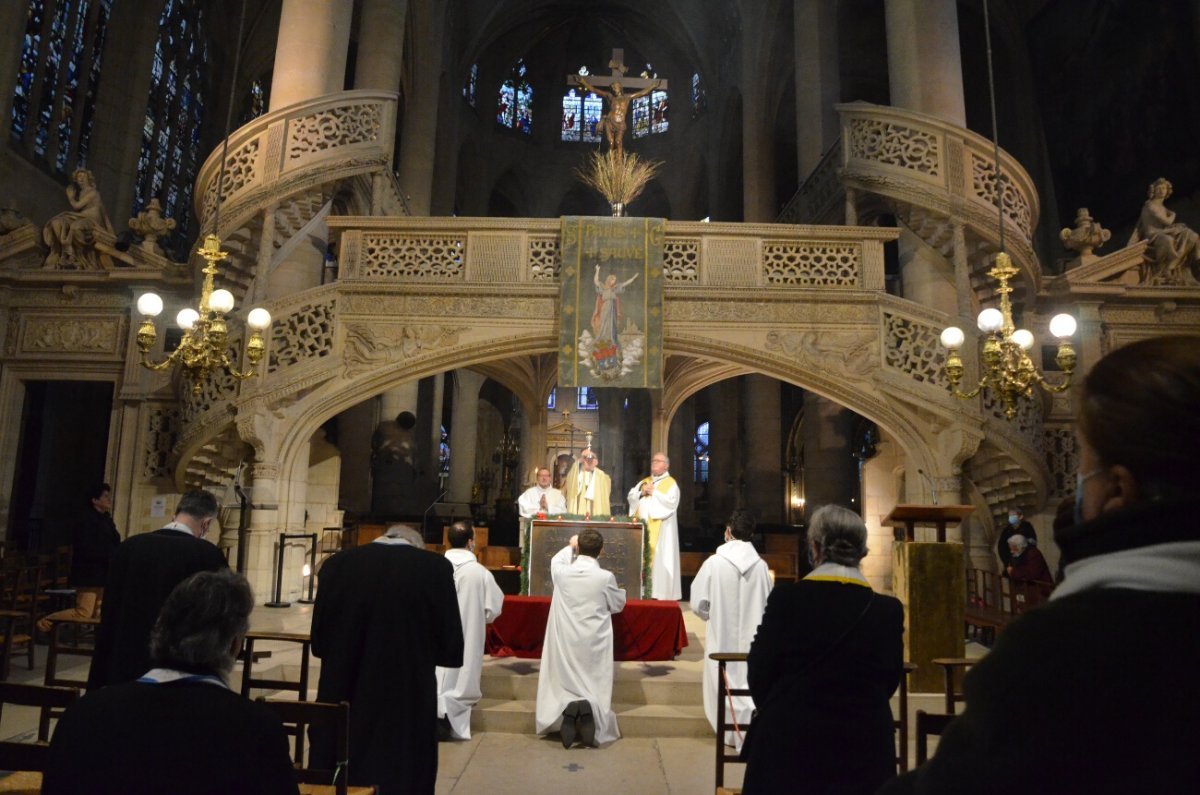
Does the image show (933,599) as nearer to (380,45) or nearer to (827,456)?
(827,456)

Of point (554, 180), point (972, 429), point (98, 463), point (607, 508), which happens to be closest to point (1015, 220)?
point (972, 429)

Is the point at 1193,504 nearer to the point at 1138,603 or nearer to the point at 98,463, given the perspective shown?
the point at 1138,603

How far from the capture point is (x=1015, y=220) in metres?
10.8

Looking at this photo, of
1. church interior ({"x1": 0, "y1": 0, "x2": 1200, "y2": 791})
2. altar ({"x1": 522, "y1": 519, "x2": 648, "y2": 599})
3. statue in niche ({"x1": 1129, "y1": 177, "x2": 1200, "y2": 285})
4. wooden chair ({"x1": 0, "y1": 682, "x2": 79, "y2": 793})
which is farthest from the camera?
statue in niche ({"x1": 1129, "y1": 177, "x2": 1200, "y2": 285})

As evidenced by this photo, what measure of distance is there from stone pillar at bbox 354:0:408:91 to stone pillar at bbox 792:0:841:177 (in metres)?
7.69

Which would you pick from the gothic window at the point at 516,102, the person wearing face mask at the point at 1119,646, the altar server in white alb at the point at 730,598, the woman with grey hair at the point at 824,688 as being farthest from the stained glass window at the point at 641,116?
the person wearing face mask at the point at 1119,646

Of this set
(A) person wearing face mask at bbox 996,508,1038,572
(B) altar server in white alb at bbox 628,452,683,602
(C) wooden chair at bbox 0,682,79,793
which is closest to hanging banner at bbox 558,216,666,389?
(B) altar server in white alb at bbox 628,452,683,602

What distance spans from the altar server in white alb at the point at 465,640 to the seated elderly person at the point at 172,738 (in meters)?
4.12

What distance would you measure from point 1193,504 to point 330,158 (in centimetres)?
1114

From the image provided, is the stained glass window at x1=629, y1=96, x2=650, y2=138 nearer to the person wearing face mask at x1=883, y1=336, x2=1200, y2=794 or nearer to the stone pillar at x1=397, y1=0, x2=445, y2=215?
the stone pillar at x1=397, y1=0, x2=445, y2=215

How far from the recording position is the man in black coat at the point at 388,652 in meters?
3.69

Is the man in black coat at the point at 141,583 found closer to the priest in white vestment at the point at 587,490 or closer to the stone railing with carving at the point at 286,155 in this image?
the priest in white vestment at the point at 587,490

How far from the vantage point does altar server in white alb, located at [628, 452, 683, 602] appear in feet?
31.9

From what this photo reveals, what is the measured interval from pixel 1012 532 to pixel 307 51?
37.8 ft
